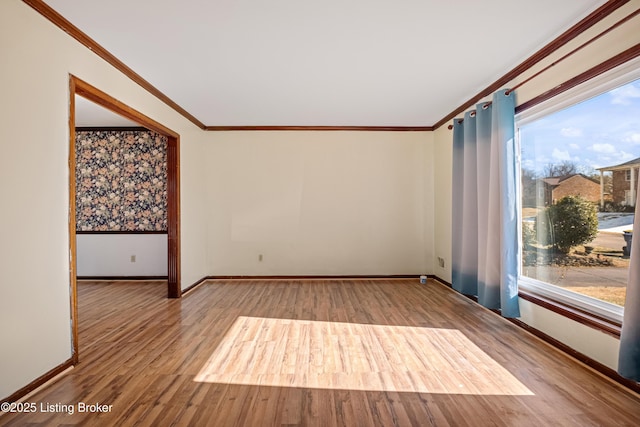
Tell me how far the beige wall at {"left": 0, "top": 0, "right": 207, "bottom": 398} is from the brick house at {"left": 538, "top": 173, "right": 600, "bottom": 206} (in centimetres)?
406

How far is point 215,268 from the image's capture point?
235 inches

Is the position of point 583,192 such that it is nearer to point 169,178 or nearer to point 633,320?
point 633,320

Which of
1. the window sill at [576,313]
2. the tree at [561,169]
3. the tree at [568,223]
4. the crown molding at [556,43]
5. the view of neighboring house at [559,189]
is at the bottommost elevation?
the window sill at [576,313]

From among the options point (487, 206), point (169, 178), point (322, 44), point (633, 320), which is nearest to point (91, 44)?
point (322, 44)

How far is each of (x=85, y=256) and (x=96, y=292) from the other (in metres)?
1.16

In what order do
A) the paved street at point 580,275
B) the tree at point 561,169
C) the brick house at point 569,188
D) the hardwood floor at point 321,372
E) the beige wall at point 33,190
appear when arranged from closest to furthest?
the hardwood floor at point 321,372, the beige wall at point 33,190, the paved street at point 580,275, the brick house at point 569,188, the tree at point 561,169

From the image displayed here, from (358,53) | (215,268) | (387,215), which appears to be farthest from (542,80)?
(215,268)

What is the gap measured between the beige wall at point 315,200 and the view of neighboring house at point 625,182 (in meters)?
3.33

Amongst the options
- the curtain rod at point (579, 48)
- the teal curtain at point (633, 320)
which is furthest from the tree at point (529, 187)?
the teal curtain at point (633, 320)

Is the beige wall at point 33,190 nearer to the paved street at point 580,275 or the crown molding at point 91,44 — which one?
the crown molding at point 91,44

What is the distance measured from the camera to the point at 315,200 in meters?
5.95

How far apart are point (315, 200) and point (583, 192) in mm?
3726

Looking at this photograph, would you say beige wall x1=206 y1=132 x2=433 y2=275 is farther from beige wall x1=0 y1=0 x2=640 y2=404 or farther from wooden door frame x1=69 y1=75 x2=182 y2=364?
wooden door frame x1=69 y1=75 x2=182 y2=364

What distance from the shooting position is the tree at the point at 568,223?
2934 mm
